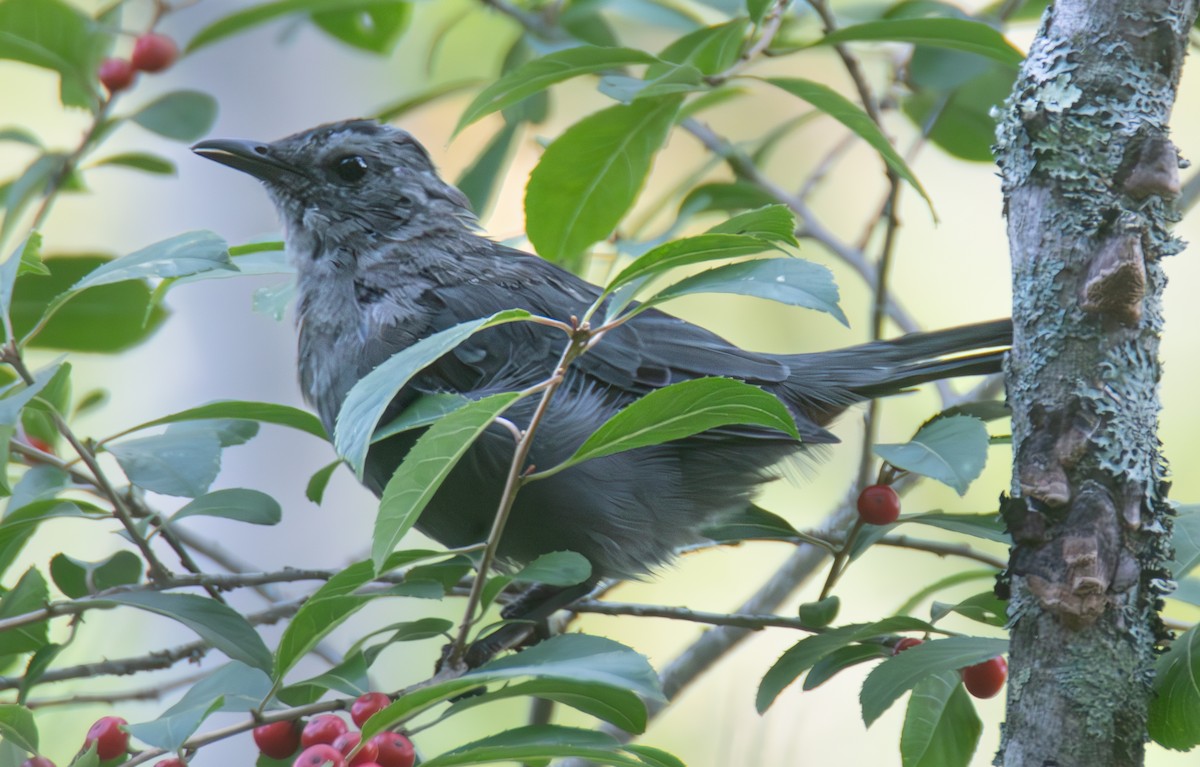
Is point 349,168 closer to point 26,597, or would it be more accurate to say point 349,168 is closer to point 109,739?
point 26,597

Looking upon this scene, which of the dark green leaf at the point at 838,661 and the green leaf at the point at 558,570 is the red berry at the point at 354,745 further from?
the dark green leaf at the point at 838,661

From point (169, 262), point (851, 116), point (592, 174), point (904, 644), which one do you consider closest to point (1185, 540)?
point (904, 644)

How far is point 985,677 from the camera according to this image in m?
2.33

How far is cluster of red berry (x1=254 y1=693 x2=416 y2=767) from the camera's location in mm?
1734

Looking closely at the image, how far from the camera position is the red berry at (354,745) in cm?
177

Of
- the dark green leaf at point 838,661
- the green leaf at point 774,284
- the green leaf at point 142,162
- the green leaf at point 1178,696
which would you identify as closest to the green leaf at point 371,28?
the green leaf at point 142,162

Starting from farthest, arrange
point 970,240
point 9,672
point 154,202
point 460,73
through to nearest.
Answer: point 460,73 < point 970,240 < point 154,202 < point 9,672

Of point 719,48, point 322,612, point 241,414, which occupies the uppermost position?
point 719,48

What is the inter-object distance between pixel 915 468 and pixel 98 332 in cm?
205

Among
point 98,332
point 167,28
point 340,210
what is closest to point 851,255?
point 340,210

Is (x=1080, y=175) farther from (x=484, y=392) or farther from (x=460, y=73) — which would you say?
(x=460, y=73)

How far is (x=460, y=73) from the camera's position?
680 cm

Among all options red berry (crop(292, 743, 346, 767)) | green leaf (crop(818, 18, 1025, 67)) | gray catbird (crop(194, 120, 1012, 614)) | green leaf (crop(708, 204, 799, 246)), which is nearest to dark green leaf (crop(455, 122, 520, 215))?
gray catbird (crop(194, 120, 1012, 614))

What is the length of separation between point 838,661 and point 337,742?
87 cm
